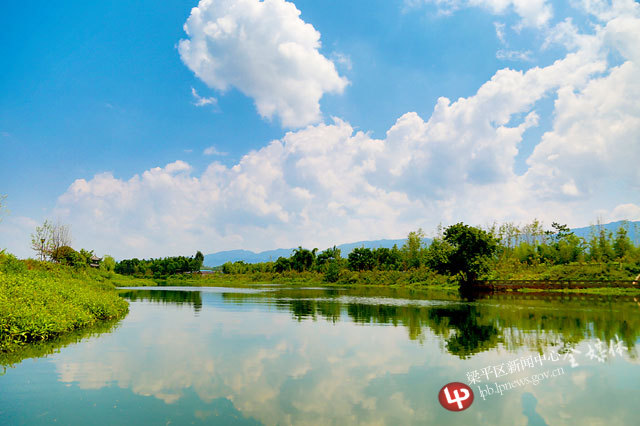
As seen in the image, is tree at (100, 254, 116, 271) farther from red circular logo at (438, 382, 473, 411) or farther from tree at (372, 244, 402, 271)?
red circular logo at (438, 382, 473, 411)

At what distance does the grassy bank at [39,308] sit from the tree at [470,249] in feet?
108

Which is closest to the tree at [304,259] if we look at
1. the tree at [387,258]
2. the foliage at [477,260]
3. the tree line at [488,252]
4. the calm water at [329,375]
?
the foliage at [477,260]

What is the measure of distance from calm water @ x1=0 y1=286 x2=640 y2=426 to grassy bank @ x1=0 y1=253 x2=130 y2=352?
83 cm

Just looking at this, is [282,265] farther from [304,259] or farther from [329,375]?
[329,375]

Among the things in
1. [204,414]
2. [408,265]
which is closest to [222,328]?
[204,414]

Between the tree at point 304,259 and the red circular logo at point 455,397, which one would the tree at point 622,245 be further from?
the tree at point 304,259

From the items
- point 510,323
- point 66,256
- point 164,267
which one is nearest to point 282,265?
point 164,267

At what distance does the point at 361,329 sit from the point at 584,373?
9307mm

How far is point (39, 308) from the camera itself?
1480 cm

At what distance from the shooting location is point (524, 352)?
1242 centimetres

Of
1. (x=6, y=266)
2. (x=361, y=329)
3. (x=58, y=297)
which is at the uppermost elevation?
(x=6, y=266)

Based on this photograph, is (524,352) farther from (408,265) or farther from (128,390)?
(408,265)

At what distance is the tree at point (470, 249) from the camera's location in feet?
133

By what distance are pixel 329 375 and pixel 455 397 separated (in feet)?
10.9
